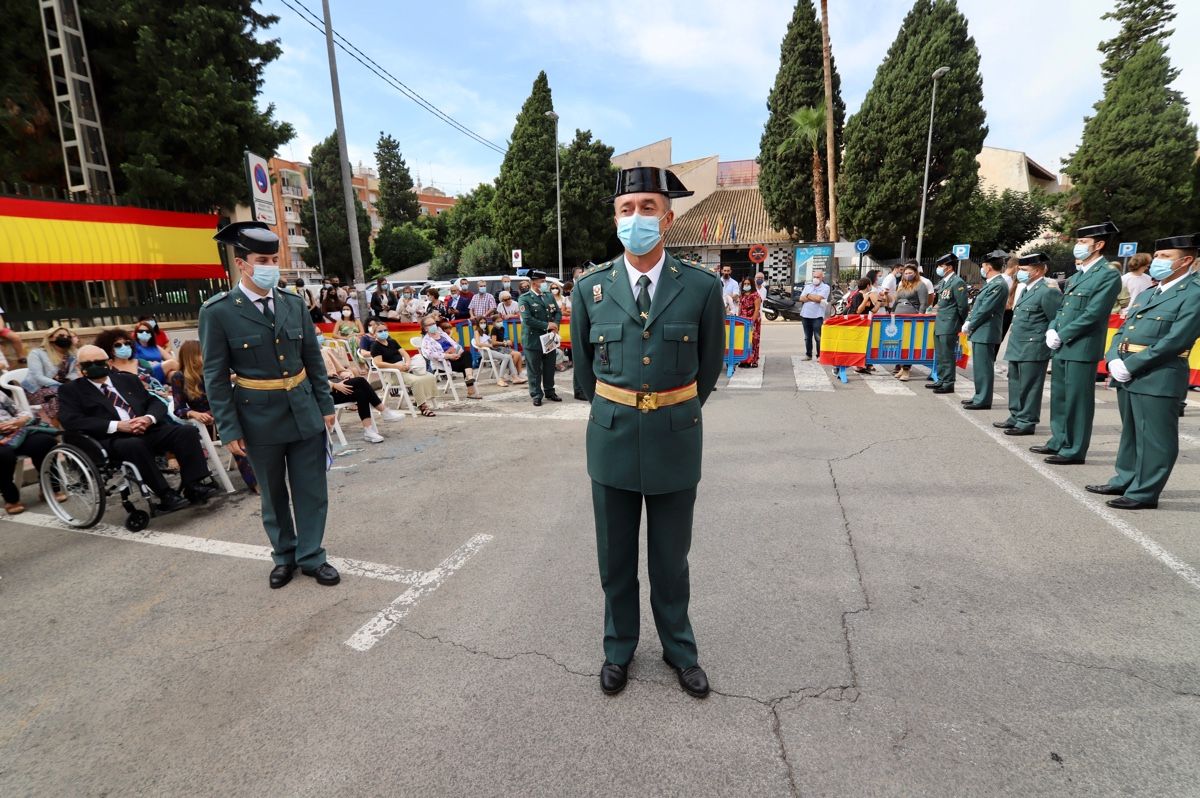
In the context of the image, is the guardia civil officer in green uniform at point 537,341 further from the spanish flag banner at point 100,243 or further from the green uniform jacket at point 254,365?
the spanish flag banner at point 100,243

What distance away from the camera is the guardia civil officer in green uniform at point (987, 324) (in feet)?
24.3

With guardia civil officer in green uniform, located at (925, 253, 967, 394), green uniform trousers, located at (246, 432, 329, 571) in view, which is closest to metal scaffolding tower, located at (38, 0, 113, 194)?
green uniform trousers, located at (246, 432, 329, 571)

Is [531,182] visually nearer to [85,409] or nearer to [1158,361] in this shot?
[85,409]

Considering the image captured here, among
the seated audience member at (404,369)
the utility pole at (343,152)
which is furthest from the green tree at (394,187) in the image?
the seated audience member at (404,369)

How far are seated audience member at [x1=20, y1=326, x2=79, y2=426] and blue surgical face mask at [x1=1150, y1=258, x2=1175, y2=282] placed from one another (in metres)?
9.38

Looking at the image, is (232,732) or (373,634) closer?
(232,732)

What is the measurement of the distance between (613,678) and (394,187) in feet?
226

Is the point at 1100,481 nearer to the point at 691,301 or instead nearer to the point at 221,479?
the point at 691,301

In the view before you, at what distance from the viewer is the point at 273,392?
3623 mm

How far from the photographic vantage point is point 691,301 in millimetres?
2486

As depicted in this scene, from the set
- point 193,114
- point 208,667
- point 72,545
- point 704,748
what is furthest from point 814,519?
point 193,114

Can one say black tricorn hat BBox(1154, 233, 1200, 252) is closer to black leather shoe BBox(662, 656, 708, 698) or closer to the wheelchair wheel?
black leather shoe BBox(662, 656, 708, 698)

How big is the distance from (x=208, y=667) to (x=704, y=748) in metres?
2.47

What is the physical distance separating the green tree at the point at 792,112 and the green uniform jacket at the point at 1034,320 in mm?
25319
